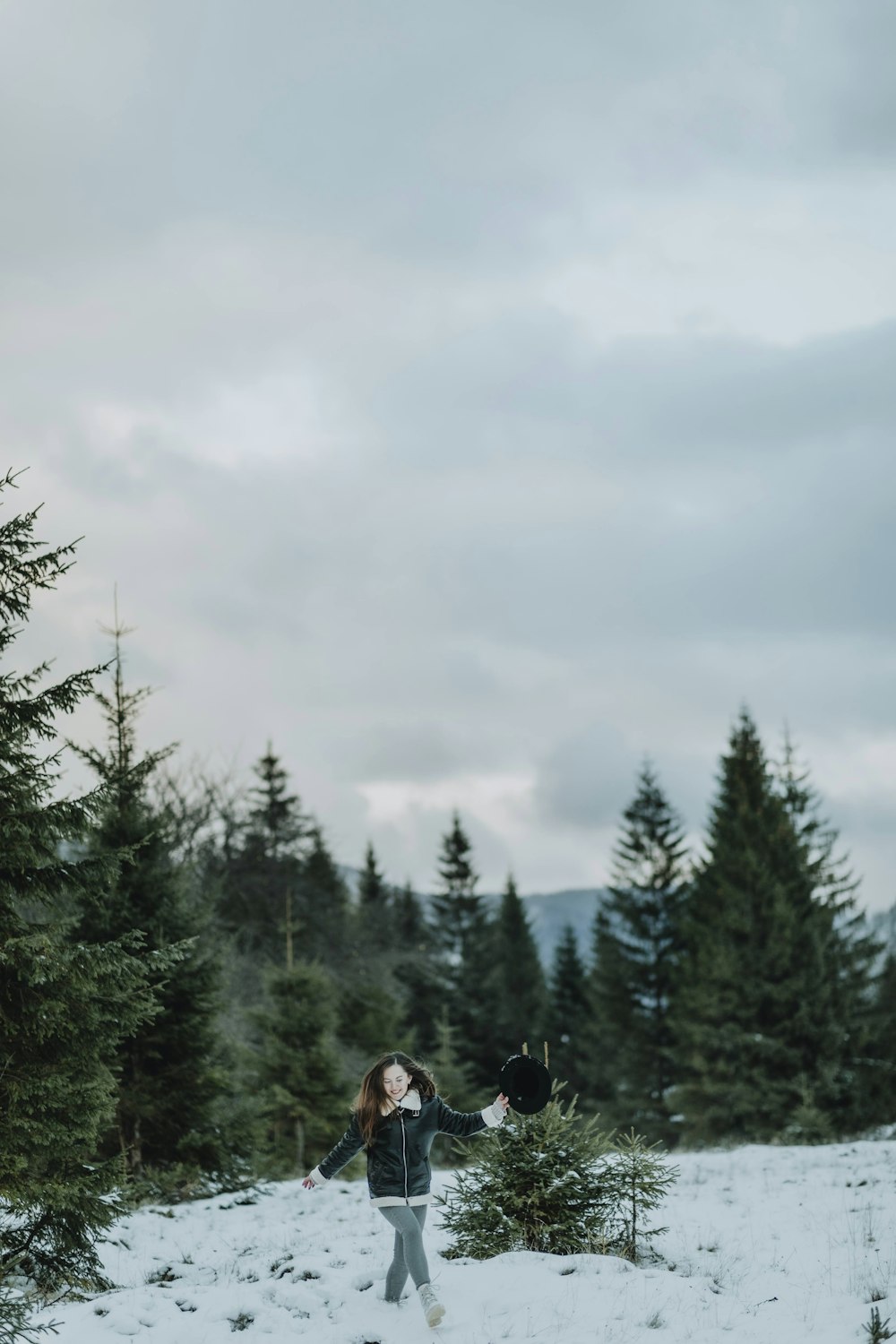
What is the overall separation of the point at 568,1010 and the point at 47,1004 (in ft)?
174

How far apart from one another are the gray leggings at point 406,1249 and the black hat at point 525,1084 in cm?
99

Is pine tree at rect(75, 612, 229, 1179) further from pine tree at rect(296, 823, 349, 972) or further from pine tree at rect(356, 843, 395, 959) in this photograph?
pine tree at rect(356, 843, 395, 959)

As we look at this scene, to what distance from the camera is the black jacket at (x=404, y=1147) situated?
7.39 metres


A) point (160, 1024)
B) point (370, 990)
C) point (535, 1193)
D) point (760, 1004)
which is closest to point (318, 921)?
point (370, 990)

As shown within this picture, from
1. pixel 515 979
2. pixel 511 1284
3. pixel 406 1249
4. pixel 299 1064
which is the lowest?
pixel 515 979

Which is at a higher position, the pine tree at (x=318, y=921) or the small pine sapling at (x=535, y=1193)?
the pine tree at (x=318, y=921)

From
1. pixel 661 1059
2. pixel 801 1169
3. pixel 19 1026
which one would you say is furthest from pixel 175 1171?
pixel 661 1059

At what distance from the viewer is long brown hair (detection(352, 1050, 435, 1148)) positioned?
7.55 m

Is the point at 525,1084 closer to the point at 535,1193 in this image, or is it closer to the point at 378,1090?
the point at 378,1090

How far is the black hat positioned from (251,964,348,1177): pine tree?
15562 millimetres

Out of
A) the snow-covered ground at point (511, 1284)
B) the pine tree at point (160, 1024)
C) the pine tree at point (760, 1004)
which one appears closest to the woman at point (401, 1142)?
the snow-covered ground at point (511, 1284)

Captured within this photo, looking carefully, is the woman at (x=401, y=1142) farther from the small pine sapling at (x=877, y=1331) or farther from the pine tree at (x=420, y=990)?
the pine tree at (x=420, y=990)

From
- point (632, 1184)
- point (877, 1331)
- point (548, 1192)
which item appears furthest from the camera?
point (632, 1184)

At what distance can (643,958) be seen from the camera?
38.8m
